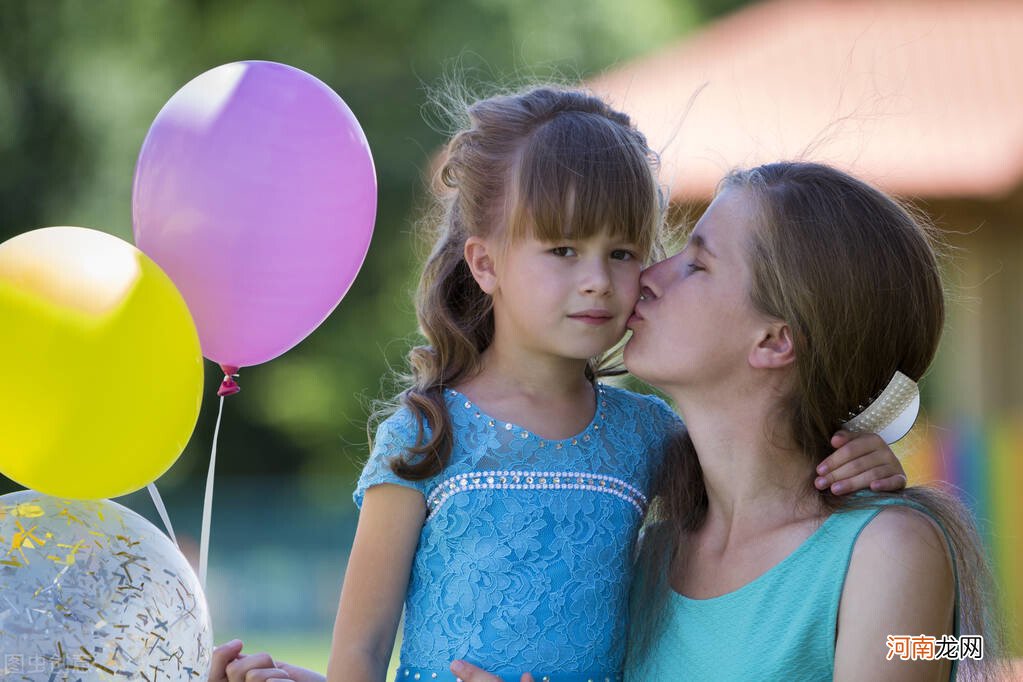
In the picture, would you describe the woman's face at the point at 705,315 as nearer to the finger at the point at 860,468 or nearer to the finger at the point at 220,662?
the finger at the point at 860,468

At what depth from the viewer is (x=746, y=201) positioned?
2338 millimetres

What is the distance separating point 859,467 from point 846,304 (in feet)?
0.92

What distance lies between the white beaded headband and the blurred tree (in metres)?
9.67

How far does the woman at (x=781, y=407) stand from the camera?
6.91ft

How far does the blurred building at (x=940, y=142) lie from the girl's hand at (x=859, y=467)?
4.27m

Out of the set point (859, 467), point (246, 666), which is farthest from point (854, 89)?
point (246, 666)

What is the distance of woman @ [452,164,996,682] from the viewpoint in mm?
2105

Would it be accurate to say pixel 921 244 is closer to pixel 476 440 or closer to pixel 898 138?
pixel 476 440

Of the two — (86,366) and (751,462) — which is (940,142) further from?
(86,366)

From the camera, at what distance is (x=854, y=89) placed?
933 cm

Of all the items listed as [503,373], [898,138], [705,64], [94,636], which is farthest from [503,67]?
[94,636]

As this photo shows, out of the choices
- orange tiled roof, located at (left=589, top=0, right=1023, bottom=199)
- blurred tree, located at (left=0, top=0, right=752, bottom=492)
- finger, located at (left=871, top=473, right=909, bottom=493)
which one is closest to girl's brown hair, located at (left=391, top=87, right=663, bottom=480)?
finger, located at (left=871, top=473, right=909, bottom=493)
